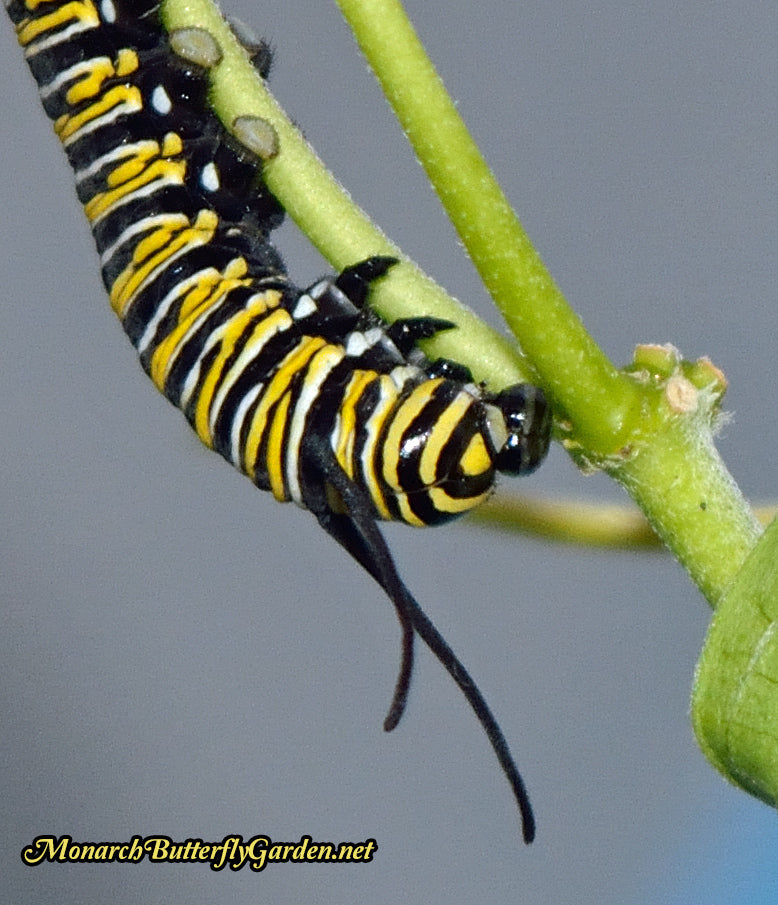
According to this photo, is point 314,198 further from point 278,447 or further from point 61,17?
point 61,17

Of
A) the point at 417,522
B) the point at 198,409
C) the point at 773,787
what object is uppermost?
the point at 198,409

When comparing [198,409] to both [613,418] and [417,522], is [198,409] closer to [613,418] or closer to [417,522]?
[417,522]

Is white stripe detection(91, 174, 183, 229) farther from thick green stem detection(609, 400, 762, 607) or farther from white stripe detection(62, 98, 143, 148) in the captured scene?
→ thick green stem detection(609, 400, 762, 607)

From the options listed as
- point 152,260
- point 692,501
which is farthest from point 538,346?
point 152,260

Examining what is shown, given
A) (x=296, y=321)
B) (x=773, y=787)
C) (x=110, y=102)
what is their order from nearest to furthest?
(x=773, y=787)
(x=296, y=321)
(x=110, y=102)

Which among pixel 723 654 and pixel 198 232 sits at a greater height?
pixel 198 232

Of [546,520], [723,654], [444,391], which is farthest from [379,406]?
[723,654]

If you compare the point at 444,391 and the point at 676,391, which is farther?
the point at 444,391
